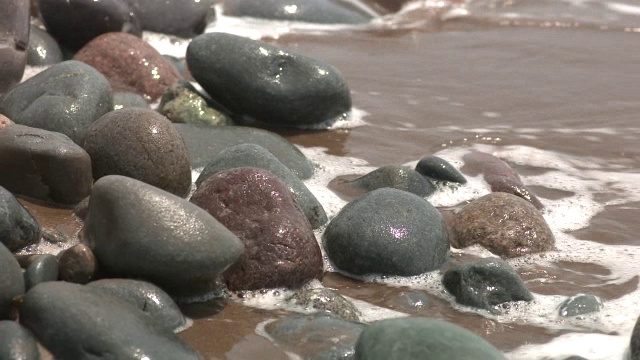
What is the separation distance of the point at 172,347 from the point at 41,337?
0.41 m

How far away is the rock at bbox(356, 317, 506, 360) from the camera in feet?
10.6

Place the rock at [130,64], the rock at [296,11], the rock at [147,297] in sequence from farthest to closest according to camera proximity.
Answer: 1. the rock at [296,11]
2. the rock at [130,64]
3. the rock at [147,297]

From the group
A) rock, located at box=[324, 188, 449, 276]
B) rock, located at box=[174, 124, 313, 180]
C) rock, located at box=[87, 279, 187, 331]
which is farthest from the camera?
rock, located at box=[174, 124, 313, 180]

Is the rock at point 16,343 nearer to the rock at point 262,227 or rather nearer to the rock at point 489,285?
the rock at point 262,227

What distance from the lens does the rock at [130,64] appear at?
654 centimetres

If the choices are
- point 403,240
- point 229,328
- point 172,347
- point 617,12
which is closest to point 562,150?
point 403,240

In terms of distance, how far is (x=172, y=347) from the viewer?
3404 mm

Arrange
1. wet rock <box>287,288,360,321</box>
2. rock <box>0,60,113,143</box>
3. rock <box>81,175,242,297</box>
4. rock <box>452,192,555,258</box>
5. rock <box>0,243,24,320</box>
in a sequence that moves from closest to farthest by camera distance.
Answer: rock <box>0,243,24,320</box>, rock <box>81,175,242,297</box>, wet rock <box>287,288,360,321</box>, rock <box>452,192,555,258</box>, rock <box>0,60,113,143</box>

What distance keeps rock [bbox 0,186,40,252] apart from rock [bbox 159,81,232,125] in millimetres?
2003

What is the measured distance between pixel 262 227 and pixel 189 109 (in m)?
2.13

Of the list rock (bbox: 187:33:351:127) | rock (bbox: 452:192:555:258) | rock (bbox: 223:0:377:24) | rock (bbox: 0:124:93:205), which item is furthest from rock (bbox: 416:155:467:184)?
rock (bbox: 223:0:377:24)

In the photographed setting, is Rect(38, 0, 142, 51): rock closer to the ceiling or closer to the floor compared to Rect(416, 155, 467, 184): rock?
closer to the ceiling

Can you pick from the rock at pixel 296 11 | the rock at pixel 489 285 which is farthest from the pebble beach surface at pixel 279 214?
the rock at pixel 296 11

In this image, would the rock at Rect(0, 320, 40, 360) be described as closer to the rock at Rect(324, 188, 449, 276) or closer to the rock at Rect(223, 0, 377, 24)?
the rock at Rect(324, 188, 449, 276)
